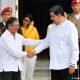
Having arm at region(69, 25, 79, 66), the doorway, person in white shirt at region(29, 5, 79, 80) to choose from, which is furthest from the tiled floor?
arm at region(69, 25, 79, 66)

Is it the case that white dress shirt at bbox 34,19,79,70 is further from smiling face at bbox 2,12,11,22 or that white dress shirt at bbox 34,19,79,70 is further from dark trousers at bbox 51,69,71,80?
smiling face at bbox 2,12,11,22

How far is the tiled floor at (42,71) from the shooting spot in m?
10.2

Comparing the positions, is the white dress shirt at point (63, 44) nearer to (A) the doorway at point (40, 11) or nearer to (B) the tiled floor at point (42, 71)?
(B) the tiled floor at point (42, 71)

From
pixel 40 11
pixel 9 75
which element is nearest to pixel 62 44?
pixel 9 75

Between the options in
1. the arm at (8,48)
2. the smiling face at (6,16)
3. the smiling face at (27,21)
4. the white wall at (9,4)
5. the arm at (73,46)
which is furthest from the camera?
the white wall at (9,4)

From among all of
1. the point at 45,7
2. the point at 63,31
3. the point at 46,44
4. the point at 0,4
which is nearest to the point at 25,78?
the point at 0,4

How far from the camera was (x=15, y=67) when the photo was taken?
6.54m

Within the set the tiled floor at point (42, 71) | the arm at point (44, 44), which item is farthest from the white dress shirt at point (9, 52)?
the tiled floor at point (42, 71)

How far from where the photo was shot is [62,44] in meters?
6.21

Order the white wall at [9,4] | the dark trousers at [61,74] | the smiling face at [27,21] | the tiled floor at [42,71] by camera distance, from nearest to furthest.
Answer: the dark trousers at [61,74] → the smiling face at [27,21] → the white wall at [9,4] → the tiled floor at [42,71]

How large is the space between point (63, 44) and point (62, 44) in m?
0.02

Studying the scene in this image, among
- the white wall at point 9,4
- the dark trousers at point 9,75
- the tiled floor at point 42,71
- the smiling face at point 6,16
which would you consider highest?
the white wall at point 9,4

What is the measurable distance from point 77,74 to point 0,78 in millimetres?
2451

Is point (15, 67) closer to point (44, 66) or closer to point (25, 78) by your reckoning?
point (25, 78)
